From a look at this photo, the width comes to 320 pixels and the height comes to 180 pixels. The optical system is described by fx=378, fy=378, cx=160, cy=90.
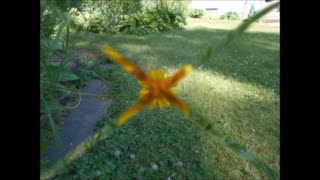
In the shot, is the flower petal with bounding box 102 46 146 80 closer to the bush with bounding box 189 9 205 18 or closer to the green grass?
the green grass

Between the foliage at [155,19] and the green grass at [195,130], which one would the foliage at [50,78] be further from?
the foliage at [155,19]

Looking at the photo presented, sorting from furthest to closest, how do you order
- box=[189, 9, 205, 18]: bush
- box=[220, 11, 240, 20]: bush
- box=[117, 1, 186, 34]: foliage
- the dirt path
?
box=[189, 9, 205, 18]: bush → box=[220, 11, 240, 20]: bush → box=[117, 1, 186, 34]: foliage → the dirt path

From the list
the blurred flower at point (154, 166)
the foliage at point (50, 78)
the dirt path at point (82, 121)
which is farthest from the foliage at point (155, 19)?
the foliage at point (50, 78)

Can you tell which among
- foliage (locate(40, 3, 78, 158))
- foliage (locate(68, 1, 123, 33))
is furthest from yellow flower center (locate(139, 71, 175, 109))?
foliage (locate(68, 1, 123, 33))

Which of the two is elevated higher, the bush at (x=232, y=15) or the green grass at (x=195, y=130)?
the bush at (x=232, y=15)
